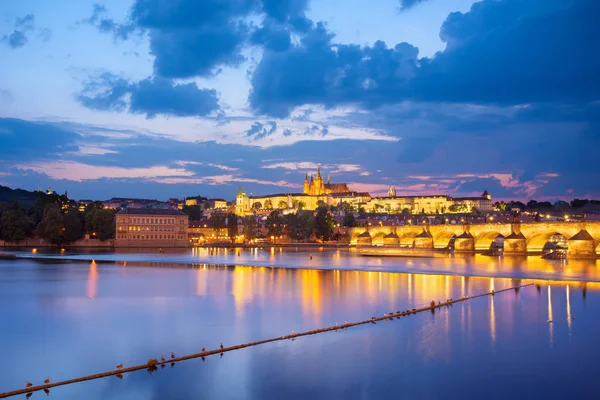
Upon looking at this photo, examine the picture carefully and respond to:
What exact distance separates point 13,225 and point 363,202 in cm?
12388

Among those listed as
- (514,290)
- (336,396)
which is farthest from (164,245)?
(336,396)

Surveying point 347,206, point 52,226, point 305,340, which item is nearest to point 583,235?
point 305,340

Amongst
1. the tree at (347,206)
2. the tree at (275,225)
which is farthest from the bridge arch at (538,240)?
the tree at (347,206)

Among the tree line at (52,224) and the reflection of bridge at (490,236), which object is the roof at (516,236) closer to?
the reflection of bridge at (490,236)

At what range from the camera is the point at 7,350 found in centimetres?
1473

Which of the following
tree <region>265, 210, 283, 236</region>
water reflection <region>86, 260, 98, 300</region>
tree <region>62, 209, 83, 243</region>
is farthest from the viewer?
tree <region>265, 210, 283, 236</region>

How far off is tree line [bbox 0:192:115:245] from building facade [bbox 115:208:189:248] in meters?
1.47

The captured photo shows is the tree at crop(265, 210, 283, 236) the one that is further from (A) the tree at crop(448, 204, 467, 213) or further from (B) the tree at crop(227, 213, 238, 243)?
(A) the tree at crop(448, 204, 467, 213)

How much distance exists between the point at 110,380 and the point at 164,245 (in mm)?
71608

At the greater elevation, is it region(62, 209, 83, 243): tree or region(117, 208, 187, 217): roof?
region(117, 208, 187, 217): roof

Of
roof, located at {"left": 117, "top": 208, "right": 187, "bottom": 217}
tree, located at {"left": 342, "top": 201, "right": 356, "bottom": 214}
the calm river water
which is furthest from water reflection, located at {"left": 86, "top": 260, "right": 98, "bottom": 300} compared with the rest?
tree, located at {"left": 342, "top": 201, "right": 356, "bottom": 214}

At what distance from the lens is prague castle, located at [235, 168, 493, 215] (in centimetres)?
17050

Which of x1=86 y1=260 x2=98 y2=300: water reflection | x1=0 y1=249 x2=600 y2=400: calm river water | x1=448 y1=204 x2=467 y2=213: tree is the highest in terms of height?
x1=448 y1=204 x2=467 y2=213: tree

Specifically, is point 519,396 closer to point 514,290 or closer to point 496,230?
point 514,290
